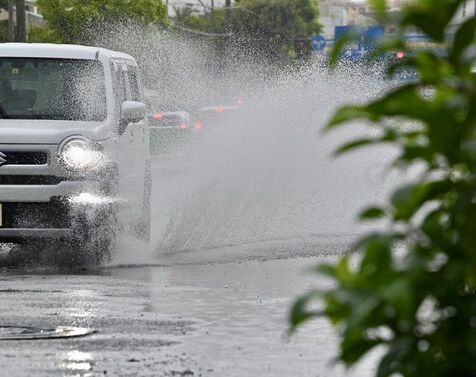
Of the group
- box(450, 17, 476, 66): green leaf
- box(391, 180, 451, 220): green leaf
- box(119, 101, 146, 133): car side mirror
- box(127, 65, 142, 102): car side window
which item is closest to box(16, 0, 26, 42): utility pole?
box(127, 65, 142, 102): car side window

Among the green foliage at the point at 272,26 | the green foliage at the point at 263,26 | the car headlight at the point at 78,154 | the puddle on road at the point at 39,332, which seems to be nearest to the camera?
the puddle on road at the point at 39,332

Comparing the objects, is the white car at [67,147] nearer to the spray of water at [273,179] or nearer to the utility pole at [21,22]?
the spray of water at [273,179]

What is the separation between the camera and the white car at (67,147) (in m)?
13.0

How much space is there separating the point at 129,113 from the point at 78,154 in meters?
0.88

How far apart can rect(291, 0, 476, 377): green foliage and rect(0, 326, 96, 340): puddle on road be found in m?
5.89

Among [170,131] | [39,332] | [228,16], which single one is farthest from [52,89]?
[228,16]

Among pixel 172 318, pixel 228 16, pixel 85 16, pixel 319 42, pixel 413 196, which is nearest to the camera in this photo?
pixel 413 196

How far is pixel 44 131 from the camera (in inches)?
513

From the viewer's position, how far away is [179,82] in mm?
51844

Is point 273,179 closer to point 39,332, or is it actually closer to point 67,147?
point 67,147

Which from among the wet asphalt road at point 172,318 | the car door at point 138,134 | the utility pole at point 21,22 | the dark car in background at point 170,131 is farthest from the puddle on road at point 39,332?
the utility pole at point 21,22

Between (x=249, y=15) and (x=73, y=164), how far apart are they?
96.5 metres

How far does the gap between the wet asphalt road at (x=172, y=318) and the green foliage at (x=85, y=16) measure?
153ft

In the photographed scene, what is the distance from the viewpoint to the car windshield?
13633mm
